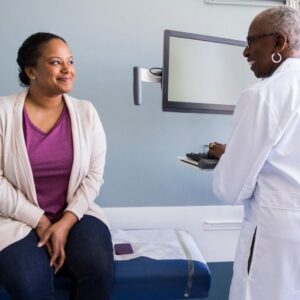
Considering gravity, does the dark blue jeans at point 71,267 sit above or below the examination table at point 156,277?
above

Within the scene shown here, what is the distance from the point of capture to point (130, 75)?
6.53ft

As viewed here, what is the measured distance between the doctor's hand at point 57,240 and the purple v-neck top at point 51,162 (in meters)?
0.09

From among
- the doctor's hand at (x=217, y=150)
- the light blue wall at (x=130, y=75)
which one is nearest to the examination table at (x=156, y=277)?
the doctor's hand at (x=217, y=150)

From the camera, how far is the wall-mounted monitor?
1651 mm

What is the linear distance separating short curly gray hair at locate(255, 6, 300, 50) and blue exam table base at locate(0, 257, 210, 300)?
945 millimetres

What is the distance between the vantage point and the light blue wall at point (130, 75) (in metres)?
1.87

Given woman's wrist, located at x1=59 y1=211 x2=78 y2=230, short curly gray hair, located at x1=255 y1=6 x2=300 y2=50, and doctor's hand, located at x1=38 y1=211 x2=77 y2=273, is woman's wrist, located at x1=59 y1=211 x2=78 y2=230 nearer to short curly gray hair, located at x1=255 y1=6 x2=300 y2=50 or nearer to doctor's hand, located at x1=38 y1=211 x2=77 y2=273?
doctor's hand, located at x1=38 y1=211 x2=77 y2=273

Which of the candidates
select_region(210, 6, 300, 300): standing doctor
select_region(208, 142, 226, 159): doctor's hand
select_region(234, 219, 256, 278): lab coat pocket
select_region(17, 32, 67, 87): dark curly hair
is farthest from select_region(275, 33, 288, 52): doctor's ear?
select_region(17, 32, 67, 87): dark curly hair

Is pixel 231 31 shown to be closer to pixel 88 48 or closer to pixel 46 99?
pixel 88 48

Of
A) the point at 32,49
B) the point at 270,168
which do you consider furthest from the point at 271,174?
the point at 32,49

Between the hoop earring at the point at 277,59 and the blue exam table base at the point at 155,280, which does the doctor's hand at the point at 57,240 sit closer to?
the blue exam table base at the point at 155,280

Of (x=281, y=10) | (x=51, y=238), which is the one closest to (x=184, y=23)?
(x=281, y=10)

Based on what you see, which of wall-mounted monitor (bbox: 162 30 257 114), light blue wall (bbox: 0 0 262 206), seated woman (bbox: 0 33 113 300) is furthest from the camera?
light blue wall (bbox: 0 0 262 206)

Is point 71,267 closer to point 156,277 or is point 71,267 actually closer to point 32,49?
point 156,277
